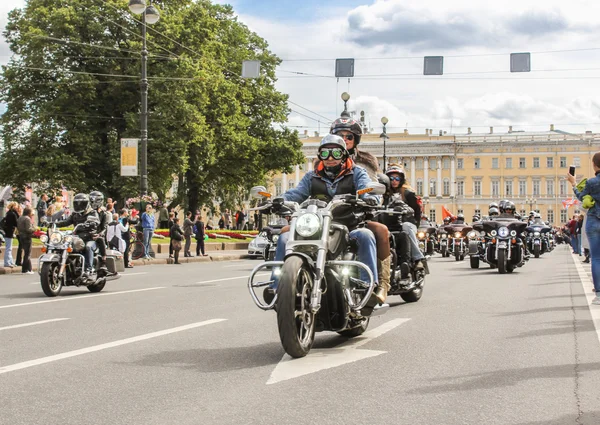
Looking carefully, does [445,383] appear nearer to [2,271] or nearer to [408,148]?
[2,271]

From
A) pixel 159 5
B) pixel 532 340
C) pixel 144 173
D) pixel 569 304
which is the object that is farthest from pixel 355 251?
pixel 159 5

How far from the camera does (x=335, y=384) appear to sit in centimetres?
590

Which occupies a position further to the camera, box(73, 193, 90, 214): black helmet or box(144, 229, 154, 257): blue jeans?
box(144, 229, 154, 257): blue jeans

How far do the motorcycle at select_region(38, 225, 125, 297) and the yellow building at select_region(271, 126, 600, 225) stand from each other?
412ft

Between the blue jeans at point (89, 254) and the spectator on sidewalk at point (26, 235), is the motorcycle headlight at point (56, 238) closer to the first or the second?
the blue jeans at point (89, 254)

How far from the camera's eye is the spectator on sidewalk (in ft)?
69.5

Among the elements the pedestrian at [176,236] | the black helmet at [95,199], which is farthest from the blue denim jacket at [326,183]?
the pedestrian at [176,236]

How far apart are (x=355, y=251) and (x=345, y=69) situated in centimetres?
2498

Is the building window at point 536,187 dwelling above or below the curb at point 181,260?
above

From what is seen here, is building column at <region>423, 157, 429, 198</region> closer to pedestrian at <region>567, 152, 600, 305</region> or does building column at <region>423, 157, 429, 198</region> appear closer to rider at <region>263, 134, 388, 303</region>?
pedestrian at <region>567, 152, 600, 305</region>

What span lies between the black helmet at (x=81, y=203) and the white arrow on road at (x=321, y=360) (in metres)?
7.71

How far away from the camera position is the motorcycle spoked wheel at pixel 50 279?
13.9m

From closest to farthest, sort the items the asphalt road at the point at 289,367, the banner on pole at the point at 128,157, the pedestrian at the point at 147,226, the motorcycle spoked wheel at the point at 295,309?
the asphalt road at the point at 289,367, the motorcycle spoked wheel at the point at 295,309, the pedestrian at the point at 147,226, the banner on pole at the point at 128,157

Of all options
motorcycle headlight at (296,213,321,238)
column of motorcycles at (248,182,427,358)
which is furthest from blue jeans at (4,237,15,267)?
motorcycle headlight at (296,213,321,238)
